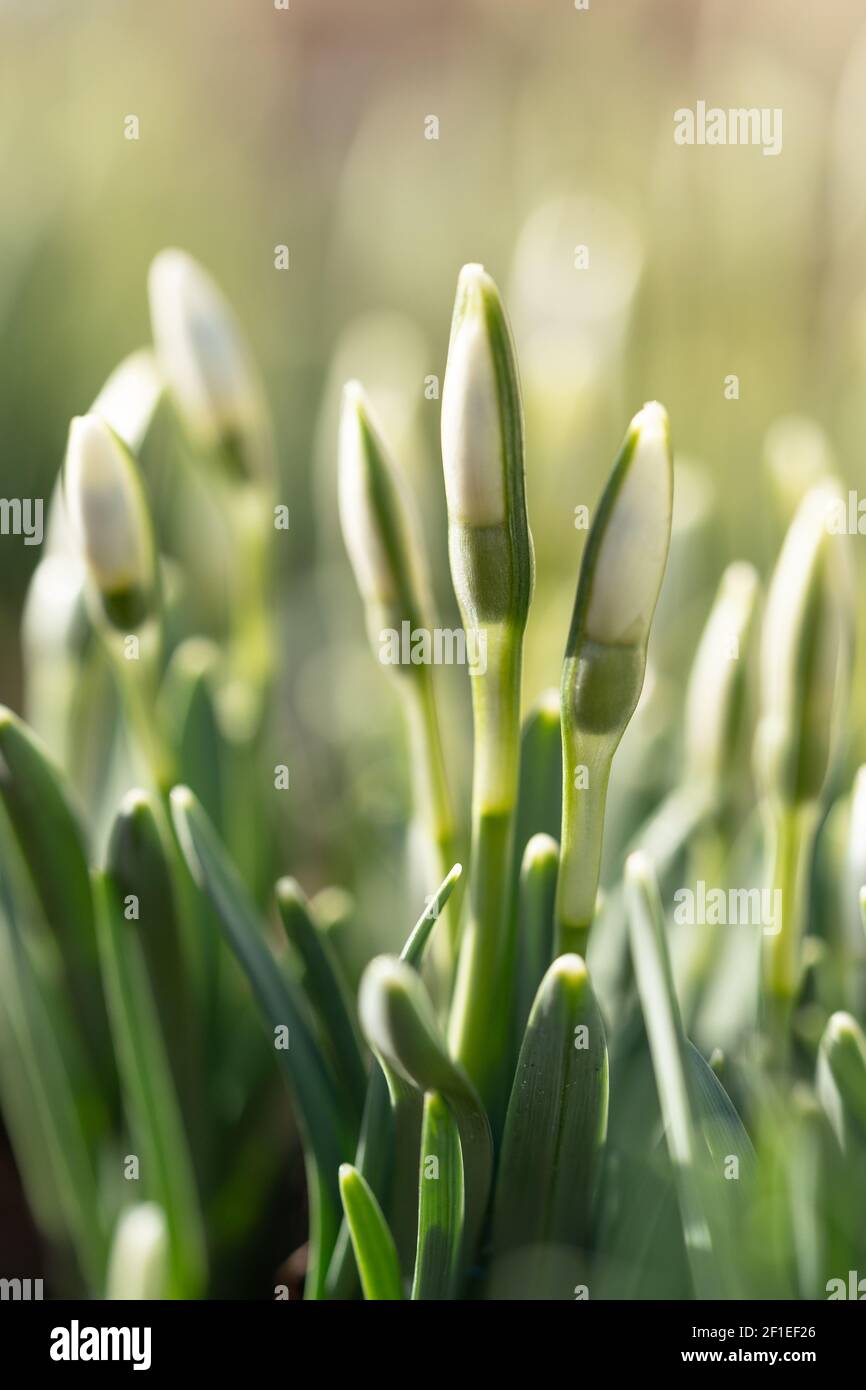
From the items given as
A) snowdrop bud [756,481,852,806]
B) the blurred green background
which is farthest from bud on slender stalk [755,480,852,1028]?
the blurred green background

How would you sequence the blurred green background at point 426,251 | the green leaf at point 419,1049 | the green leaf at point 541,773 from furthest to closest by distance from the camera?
1. the blurred green background at point 426,251
2. the green leaf at point 541,773
3. the green leaf at point 419,1049

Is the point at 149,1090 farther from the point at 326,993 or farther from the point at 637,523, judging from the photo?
the point at 637,523

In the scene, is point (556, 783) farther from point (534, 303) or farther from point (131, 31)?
point (131, 31)

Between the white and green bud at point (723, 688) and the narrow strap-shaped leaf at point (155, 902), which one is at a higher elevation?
the white and green bud at point (723, 688)

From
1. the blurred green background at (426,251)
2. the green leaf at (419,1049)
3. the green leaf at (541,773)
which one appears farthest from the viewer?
the blurred green background at (426,251)

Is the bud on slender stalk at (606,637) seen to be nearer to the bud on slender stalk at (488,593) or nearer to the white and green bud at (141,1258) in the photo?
the bud on slender stalk at (488,593)

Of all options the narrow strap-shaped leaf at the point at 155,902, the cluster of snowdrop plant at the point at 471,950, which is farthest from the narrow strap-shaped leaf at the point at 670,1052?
the narrow strap-shaped leaf at the point at 155,902

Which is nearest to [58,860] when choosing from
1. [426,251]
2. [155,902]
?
[155,902]
